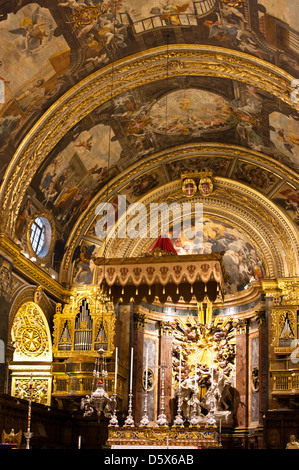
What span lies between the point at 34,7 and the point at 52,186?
5951 mm

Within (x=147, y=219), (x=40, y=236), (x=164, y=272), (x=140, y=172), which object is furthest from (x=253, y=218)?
(x=164, y=272)

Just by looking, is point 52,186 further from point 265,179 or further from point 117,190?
point 265,179

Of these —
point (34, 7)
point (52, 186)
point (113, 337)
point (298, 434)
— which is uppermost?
point (34, 7)

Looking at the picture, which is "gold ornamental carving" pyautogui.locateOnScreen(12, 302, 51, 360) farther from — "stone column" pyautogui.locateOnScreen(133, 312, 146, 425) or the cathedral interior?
"stone column" pyautogui.locateOnScreen(133, 312, 146, 425)

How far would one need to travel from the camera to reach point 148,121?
19.4 m

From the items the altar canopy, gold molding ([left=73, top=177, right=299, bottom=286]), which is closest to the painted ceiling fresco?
gold molding ([left=73, top=177, right=299, bottom=286])

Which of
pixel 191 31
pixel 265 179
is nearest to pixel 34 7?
pixel 191 31

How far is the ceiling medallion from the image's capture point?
21.5 meters

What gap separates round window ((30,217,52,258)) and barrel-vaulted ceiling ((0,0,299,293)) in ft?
0.47

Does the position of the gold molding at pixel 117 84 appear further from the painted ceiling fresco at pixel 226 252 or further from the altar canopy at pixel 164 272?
the painted ceiling fresco at pixel 226 252

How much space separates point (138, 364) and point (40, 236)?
18.2ft

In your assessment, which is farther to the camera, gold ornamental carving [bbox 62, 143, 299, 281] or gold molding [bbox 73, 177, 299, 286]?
gold ornamental carving [bbox 62, 143, 299, 281]
